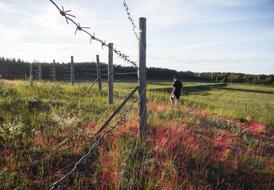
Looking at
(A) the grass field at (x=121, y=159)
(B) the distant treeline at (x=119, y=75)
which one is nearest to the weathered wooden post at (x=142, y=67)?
(A) the grass field at (x=121, y=159)

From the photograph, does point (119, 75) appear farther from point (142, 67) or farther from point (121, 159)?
point (121, 159)

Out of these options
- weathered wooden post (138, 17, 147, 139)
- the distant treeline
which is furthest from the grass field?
the distant treeline

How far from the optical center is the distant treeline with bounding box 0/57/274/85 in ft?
146

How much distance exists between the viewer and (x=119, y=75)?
49938 millimetres

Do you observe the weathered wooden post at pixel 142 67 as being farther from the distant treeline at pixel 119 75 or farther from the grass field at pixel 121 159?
the distant treeline at pixel 119 75

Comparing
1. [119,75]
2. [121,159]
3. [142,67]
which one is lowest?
[121,159]

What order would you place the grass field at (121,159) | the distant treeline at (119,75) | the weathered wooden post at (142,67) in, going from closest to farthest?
1. the grass field at (121,159)
2. the weathered wooden post at (142,67)
3. the distant treeline at (119,75)

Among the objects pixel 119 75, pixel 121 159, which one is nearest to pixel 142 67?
pixel 121 159

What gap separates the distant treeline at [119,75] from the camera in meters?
44.4

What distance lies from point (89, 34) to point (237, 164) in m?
4.07

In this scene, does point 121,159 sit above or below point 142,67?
below

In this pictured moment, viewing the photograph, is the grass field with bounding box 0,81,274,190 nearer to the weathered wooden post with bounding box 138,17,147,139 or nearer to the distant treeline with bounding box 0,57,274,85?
the weathered wooden post with bounding box 138,17,147,139

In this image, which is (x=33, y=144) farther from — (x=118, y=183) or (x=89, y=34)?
(x=89, y=34)

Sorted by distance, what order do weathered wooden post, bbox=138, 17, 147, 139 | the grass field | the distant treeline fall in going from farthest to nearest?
the distant treeline → weathered wooden post, bbox=138, 17, 147, 139 → the grass field
